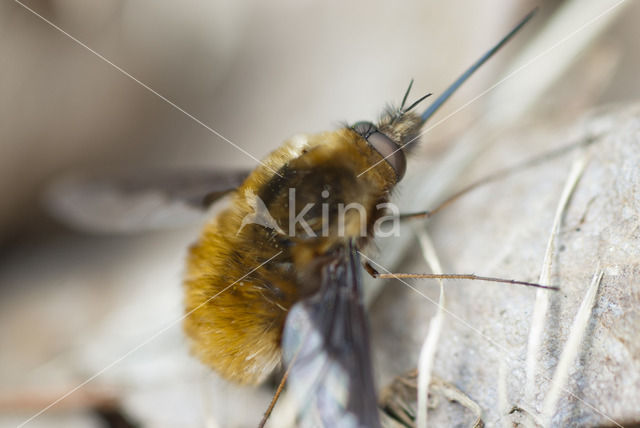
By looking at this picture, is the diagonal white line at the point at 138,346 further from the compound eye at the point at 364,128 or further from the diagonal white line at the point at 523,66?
the diagonal white line at the point at 523,66

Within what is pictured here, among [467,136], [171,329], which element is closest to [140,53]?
[171,329]

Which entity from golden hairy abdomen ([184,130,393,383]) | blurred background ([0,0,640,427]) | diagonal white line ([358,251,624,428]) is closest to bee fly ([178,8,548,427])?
golden hairy abdomen ([184,130,393,383])

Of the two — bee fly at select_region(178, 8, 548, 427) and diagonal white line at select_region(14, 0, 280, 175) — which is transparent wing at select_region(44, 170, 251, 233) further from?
diagonal white line at select_region(14, 0, 280, 175)

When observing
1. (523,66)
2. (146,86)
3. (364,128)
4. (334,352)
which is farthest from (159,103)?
(334,352)

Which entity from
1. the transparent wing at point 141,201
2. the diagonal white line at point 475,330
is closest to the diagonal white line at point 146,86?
the transparent wing at point 141,201

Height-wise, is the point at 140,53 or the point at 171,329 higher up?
the point at 140,53

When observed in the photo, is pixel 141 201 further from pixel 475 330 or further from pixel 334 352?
pixel 475 330

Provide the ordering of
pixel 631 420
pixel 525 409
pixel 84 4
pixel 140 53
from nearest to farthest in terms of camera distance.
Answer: pixel 631 420
pixel 525 409
pixel 84 4
pixel 140 53

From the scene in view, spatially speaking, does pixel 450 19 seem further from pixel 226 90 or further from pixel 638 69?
pixel 226 90
